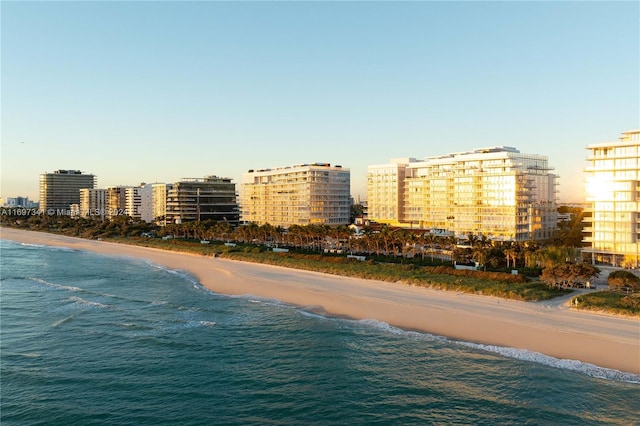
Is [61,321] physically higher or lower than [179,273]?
lower

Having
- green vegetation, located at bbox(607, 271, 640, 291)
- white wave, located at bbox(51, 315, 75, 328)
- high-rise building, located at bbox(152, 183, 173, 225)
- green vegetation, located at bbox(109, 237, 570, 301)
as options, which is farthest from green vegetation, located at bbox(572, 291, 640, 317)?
high-rise building, located at bbox(152, 183, 173, 225)

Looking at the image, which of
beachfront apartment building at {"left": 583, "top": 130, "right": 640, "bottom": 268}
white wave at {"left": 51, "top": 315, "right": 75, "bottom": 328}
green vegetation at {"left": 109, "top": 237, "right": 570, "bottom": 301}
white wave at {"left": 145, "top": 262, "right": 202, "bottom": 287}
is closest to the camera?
white wave at {"left": 51, "top": 315, "right": 75, "bottom": 328}

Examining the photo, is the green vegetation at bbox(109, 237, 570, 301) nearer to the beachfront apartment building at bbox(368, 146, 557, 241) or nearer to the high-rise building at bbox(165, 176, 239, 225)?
the beachfront apartment building at bbox(368, 146, 557, 241)

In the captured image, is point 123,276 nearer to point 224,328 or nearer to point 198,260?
point 198,260

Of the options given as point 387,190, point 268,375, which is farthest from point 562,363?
point 387,190

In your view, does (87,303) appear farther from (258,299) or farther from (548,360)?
(548,360)

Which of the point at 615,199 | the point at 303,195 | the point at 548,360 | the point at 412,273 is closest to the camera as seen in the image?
the point at 548,360
